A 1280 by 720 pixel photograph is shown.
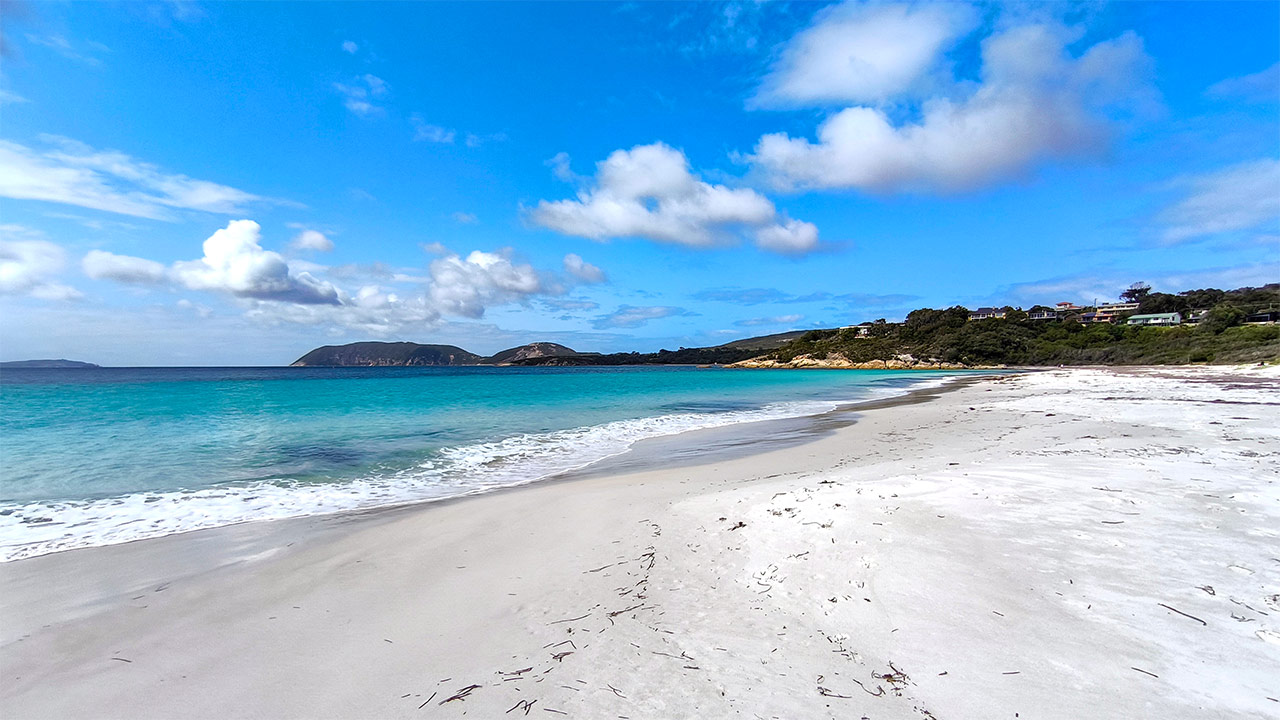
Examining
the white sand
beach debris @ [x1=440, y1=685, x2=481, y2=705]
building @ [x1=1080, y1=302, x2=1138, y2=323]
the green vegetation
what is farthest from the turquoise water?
building @ [x1=1080, y1=302, x2=1138, y2=323]

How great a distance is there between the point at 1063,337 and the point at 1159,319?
95.5 feet

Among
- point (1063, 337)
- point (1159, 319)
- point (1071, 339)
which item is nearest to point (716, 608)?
point (1071, 339)

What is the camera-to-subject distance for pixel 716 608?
3727mm

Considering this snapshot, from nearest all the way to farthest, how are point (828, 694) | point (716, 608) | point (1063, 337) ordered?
point (828, 694)
point (716, 608)
point (1063, 337)

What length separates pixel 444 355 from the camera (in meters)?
182

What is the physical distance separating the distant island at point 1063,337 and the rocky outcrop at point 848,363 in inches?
7.9

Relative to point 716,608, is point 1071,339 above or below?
above

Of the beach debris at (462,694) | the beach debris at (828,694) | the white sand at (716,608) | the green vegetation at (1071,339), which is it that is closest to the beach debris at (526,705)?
Result: the white sand at (716,608)

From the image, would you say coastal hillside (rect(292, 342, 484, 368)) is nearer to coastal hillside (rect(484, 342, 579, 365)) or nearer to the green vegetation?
coastal hillside (rect(484, 342, 579, 365))

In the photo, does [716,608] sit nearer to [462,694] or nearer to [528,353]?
[462,694]

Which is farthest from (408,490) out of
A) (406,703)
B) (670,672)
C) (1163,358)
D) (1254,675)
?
(1163,358)

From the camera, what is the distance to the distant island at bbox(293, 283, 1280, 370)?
53812 mm

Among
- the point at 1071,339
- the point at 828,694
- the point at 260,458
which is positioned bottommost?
the point at 260,458

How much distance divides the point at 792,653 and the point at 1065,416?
1628 centimetres
